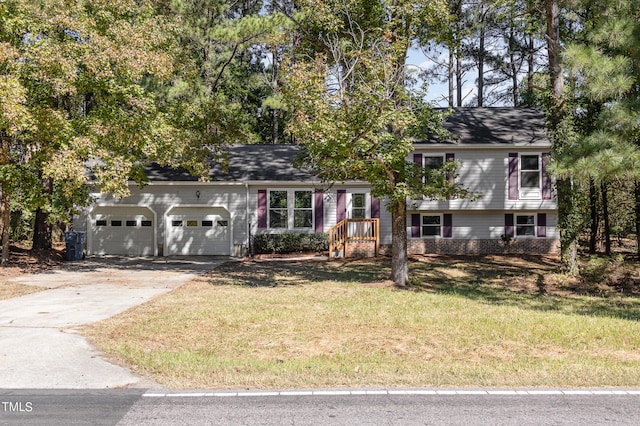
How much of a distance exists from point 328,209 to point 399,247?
884cm

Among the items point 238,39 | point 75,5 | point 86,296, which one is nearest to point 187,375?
point 86,296

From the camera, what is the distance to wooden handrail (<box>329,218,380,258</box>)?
2252 centimetres

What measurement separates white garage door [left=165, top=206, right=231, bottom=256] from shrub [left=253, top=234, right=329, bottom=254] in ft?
7.03

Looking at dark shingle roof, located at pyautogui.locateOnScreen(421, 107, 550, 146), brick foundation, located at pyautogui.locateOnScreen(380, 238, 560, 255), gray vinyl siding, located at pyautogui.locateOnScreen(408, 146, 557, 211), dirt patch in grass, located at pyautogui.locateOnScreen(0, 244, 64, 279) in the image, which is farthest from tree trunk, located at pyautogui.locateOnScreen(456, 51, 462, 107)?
dirt patch in grass, located at pyautogui.locateOnScreen(0, 244, 64, 279)

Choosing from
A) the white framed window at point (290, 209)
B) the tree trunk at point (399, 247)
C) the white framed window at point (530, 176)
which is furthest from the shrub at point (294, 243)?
the white framed window at point (530, 176)

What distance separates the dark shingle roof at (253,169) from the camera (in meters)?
23.8

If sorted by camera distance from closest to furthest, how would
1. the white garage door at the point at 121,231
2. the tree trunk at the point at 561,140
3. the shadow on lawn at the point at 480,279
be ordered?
the shadow on lawn at the point at 480,279 → the tree trunk at the point at 561,140 → the white garage door at the point at 121,231

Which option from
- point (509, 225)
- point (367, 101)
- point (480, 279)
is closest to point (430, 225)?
point (509, 225)

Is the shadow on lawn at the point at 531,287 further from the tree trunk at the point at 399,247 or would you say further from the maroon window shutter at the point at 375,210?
the maroon window shutter at the point at 375,210

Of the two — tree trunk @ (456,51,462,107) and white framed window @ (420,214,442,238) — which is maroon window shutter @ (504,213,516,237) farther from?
tree trunk @ (456,51,462,107)

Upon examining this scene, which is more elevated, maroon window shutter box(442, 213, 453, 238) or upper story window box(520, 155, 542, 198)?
upper story window box(520, 155, 542, 198)

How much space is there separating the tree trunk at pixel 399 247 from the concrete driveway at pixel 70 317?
593 cm

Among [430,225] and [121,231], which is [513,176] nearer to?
[430,225]

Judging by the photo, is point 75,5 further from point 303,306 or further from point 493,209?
point 493,209
